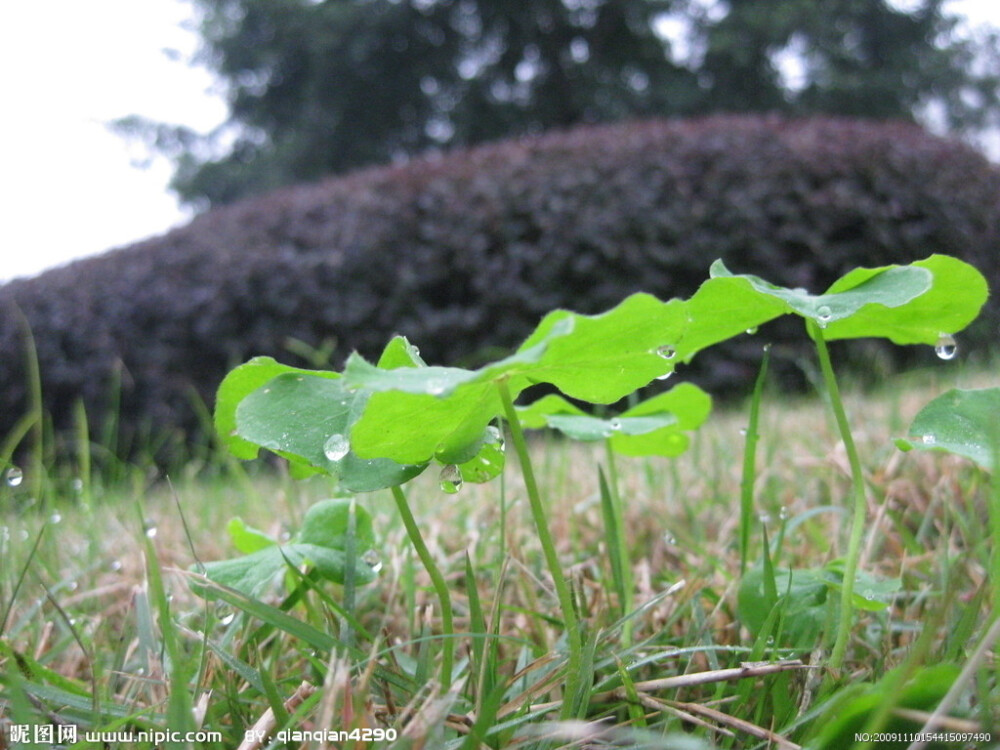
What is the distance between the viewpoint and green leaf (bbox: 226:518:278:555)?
89 centimetres

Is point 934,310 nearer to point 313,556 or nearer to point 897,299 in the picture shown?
point 897,299

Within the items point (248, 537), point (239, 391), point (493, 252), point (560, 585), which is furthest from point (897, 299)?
point (493, 252)

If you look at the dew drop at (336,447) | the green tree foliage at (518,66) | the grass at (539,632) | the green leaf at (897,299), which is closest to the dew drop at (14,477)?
the grass at (539,632)

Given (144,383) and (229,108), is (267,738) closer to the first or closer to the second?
(144,383)

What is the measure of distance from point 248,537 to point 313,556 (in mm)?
195

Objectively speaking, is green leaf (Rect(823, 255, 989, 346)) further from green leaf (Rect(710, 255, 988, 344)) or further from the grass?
the grass

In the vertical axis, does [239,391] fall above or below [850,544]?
above

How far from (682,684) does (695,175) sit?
3.86 meters

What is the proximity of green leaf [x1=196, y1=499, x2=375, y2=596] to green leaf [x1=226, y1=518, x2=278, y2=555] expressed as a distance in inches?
3.4

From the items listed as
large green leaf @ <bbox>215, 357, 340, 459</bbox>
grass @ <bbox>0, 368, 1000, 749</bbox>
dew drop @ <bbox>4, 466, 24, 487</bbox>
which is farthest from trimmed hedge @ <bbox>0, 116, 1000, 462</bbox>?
large green leaf @ <bbox>215, 357, 340, 459</bbox>

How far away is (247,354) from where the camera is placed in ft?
13.4

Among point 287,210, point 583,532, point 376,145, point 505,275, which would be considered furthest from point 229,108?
point 583,532

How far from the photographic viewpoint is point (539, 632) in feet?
2.79

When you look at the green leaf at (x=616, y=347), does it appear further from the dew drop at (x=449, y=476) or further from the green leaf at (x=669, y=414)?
the green leaf at (x=669, y=414)
